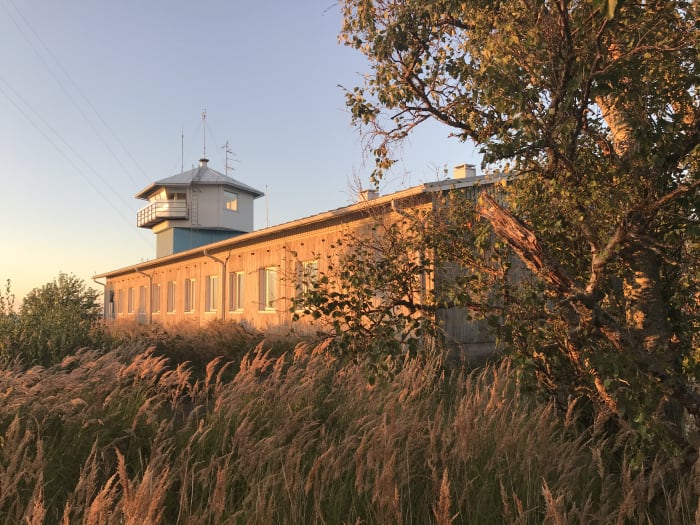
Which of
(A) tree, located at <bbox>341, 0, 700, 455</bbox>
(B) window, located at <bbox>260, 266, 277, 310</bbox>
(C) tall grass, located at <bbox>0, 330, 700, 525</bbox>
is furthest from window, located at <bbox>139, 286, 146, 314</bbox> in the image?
(A) tree, located at <bbox>341, 0, 700, 455</bbox>

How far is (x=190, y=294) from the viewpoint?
24.9 metres

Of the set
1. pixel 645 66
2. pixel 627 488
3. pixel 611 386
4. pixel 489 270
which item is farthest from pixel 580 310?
pixel 645 66

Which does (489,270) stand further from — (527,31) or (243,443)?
(243,443)

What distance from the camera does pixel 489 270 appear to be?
4.58 meters

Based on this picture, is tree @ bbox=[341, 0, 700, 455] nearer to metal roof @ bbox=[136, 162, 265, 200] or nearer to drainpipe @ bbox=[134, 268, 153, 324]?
drainpipe @ bbox=[134, 268, 153, 324]

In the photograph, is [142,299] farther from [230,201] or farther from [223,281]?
[223,281]

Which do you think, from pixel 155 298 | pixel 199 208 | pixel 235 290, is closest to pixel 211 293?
pixel 235 290

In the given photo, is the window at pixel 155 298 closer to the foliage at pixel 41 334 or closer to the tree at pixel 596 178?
the foliage at pixel 41 334

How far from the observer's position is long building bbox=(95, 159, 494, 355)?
11.6m

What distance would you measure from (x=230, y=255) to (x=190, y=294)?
527cm

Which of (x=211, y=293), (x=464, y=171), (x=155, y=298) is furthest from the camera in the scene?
(x=155, y=298)

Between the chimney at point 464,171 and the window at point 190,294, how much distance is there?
547 inches

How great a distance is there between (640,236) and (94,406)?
4378 mm

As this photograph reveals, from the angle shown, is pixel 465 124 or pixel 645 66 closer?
pixel 645 66
